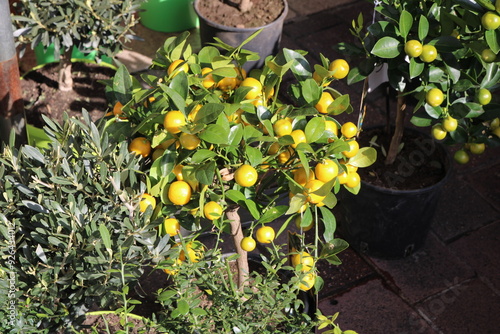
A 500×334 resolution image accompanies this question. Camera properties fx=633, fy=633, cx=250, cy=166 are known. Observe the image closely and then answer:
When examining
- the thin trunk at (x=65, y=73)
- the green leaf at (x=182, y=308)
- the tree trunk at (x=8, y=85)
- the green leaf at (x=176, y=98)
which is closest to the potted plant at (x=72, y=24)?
the thin trunk at (x=65, y=73)

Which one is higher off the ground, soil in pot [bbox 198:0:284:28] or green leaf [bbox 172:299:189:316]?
green leaf [bbox 172:299:189:316]

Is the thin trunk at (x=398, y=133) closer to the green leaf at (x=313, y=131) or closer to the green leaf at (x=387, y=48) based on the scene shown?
the green leaf at (x=387, y=48)

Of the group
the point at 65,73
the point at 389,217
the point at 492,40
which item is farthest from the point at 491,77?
the point at 65,73

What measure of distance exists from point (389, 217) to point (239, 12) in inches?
55.6

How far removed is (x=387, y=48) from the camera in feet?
6.41

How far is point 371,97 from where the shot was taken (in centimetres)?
356

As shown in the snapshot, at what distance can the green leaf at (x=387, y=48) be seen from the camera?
1934 mm

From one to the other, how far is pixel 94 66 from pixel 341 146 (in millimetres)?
2030

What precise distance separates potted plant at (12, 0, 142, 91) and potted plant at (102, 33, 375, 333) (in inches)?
46.2

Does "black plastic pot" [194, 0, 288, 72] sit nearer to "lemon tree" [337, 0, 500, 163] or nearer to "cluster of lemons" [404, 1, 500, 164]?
"lemon tree" [337, 0, 500, 163]

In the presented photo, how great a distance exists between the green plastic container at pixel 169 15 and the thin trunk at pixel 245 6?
2.08 feet

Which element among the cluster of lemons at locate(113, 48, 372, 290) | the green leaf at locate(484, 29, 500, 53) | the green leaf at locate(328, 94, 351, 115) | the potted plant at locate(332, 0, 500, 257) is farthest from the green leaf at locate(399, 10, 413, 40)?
the green leaf at locate(328, 94, 351, 115)

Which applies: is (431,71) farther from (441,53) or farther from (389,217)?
(389,217)

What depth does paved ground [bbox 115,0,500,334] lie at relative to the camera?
8.05ft
